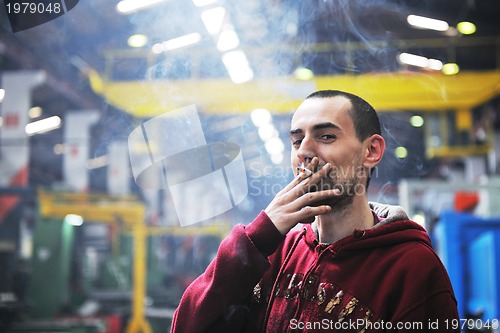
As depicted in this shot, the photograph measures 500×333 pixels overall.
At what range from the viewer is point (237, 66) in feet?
6.89

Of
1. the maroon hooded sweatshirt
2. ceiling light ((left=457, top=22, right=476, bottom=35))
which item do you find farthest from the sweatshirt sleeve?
ceiling light ((left=457, top=22, right=476, bottom=35))

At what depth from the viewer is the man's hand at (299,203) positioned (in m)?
1.19

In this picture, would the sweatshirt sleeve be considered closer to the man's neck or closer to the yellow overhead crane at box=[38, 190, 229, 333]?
the man's neck

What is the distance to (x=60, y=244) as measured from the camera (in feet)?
23.6

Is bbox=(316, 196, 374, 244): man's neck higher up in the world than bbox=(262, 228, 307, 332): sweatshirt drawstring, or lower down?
higher up

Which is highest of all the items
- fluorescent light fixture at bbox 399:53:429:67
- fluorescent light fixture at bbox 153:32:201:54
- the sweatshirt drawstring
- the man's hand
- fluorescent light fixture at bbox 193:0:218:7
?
→ fluorescent light fixture at bbox 193:0:218:7

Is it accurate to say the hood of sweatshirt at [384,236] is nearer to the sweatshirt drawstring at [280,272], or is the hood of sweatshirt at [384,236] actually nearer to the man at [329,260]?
the man at [329,260]

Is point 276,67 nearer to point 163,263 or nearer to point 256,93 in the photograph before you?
point 256,93

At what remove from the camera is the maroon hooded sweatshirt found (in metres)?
1.13

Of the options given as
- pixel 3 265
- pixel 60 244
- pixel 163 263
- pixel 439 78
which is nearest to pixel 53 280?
pixel 60 244

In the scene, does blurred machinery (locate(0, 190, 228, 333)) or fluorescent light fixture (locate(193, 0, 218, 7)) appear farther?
blurred machinery (locate(0, 190, 228, 333))

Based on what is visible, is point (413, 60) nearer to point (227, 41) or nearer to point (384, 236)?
point (227, 41)

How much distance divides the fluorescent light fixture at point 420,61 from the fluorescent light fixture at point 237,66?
551 millimetres

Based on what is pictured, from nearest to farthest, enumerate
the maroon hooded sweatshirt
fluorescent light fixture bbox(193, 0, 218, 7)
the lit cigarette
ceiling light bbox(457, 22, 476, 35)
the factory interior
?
the maroon hooded sweatshirt → the lit cigarette → the factory interior → fluorescent light fixture bbox(193, 0, 218, 7) → ceiling light bbox(457, 22, 476, 35)
